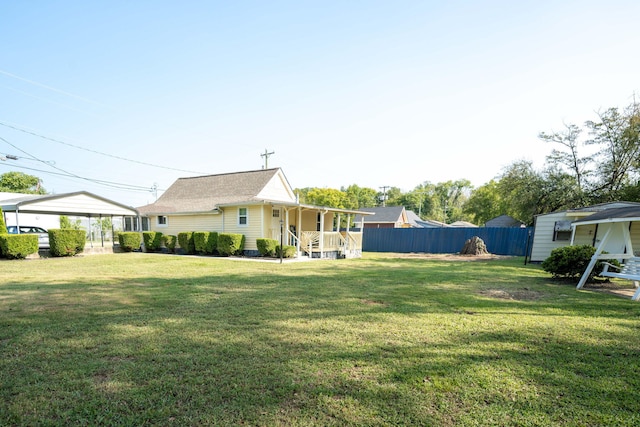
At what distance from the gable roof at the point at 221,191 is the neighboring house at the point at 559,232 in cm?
1335

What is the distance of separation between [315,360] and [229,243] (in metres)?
11.9

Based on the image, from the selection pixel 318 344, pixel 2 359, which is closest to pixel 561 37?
pixel 318 344

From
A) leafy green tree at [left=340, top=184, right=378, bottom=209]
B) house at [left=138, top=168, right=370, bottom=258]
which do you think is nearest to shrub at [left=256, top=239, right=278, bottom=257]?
→ house at [left=138, top=168, right=370, bottom=258]

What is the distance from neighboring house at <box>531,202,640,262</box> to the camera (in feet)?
39.7

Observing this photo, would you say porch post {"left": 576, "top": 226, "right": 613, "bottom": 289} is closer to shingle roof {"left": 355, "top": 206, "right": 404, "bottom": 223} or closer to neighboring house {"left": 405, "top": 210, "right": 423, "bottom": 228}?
shingle roof {"left": 355, "top": 206, "right": 404, "bottom": 223}

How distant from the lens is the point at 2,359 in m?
2.83

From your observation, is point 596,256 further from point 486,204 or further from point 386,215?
point 486,204

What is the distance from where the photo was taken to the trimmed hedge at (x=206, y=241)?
47.9ft

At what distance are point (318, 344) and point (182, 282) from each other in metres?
5.09

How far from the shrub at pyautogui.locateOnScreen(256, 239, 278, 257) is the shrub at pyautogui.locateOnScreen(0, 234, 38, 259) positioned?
29.8ft

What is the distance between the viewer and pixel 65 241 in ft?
43.3

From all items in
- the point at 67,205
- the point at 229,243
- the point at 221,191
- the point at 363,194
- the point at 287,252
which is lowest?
the point at 287,252

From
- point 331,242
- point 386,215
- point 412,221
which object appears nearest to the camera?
point 331,242

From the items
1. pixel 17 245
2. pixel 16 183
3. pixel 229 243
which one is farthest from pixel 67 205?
pixel 16 183
